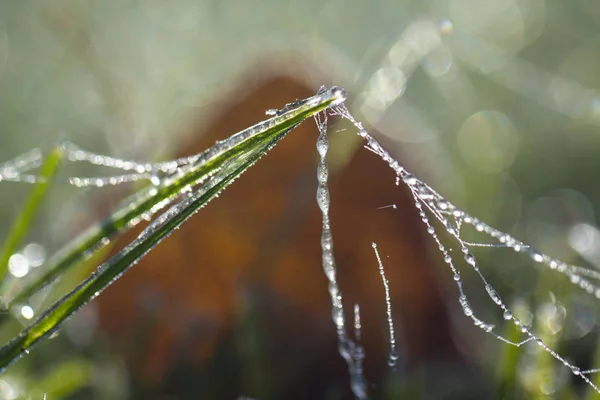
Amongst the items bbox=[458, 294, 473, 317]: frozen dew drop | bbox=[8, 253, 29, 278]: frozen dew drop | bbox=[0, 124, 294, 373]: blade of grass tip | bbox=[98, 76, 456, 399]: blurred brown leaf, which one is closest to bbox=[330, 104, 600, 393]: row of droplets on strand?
bbox=[458, 294, 473, 317]: frozen dew drop

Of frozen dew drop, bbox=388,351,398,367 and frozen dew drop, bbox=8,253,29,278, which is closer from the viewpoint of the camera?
frozen dew drop, bbox=388,351,398,367

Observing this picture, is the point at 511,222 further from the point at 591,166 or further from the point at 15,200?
the point at 15,200

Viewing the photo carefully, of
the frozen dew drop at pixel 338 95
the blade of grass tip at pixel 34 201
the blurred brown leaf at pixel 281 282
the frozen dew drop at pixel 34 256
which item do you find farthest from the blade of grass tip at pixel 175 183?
the frozen dew drop at pixel 34 256

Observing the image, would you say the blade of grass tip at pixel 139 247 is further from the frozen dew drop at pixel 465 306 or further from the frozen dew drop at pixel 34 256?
the frozen dew drop at pixel 34 256

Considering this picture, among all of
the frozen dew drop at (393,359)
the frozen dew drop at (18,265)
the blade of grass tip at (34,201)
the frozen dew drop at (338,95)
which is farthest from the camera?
the frozen dew drop at (18,265)

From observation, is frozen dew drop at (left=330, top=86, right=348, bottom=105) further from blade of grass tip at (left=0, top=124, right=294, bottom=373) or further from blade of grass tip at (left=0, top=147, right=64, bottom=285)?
blade of grass tip at (left=0, top=147, right=64, bottom=285)

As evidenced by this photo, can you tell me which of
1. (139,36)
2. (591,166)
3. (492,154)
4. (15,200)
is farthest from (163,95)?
(591,166)

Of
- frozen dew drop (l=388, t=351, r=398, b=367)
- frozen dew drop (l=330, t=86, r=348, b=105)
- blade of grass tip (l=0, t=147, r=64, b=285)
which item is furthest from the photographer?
frozen dew drop (l=388, t=351, r=398, b=367)

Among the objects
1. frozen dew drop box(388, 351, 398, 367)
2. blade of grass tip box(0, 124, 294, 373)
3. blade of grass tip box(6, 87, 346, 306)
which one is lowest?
blade of grass tip box(0, 124, 294, 373)
